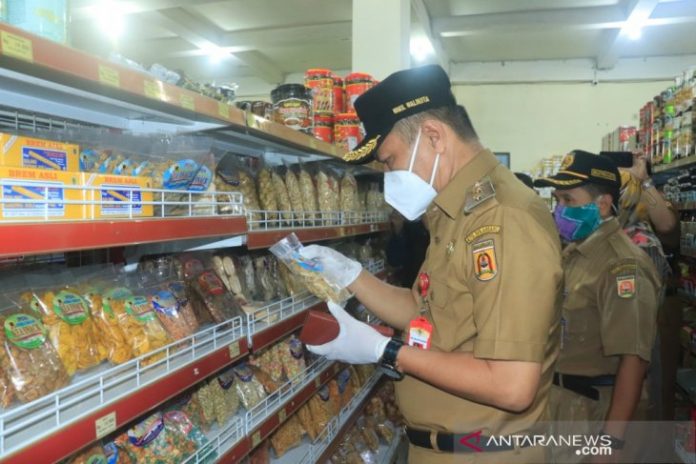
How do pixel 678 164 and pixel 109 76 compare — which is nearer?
pixel 109 76

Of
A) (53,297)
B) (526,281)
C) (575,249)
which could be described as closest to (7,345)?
(53,297)

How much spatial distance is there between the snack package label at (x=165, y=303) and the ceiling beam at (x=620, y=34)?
266 inches

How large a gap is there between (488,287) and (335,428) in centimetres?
190

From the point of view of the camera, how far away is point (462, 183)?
171 cm

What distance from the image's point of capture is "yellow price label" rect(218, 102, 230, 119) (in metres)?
1.74

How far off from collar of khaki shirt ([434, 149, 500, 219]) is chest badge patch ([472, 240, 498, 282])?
223 mm

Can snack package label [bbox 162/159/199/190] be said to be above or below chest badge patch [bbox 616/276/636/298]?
above

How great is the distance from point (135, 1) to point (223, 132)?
18.3 ft

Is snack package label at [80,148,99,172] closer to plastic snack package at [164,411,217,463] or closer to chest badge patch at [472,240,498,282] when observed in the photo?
plastic snack package at [164,411,217,463]

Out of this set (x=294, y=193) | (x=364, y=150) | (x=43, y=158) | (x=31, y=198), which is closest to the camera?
(x=31, y=198)

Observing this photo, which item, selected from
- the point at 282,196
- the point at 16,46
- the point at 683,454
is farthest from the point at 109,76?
the point at 683,454

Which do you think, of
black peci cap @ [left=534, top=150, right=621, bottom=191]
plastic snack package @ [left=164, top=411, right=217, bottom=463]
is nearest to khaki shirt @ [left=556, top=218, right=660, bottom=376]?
black peci cap @ [left=534, top=150, right=621, bottom=191]

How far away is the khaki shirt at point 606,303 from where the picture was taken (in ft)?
8.98

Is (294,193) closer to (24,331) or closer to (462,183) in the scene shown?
(462,183)
